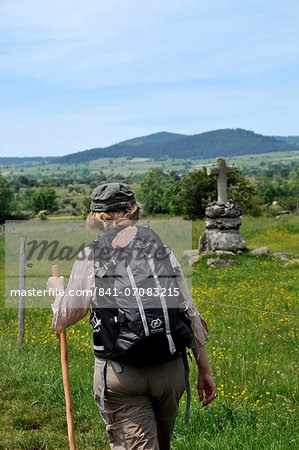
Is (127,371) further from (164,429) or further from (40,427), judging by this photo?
(40,427)

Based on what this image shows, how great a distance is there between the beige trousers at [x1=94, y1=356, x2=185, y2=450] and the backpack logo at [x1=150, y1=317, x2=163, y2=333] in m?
0.30

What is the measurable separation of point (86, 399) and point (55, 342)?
2.62 m

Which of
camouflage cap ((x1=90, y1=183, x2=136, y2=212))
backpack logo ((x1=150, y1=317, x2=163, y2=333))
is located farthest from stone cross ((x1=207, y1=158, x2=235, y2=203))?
backpack logo ((x1=150, y1=317, x2=163, y2=333))

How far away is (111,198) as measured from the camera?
3.29 m

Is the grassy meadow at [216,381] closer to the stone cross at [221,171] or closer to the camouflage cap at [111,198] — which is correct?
the camouflage cap at [111,198]

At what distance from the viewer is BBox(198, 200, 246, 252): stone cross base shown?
18547 mm

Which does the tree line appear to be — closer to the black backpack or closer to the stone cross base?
the black backpack

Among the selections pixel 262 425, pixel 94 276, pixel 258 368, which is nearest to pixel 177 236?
pixel 258 368

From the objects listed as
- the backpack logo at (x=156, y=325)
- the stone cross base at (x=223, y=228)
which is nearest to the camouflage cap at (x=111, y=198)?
the backpack logo at (x=156, y=325)

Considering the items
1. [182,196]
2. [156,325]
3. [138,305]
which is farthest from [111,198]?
[182,196]

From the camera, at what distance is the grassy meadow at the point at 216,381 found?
15.5 feet

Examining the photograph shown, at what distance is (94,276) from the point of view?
3184 mm

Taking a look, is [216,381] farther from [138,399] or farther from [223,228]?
[223,228]

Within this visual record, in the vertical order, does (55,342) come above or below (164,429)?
below
